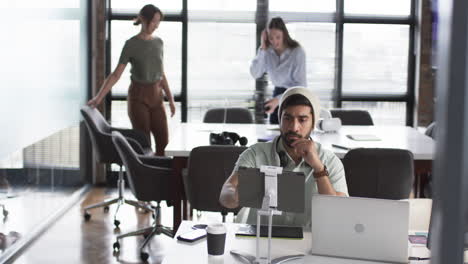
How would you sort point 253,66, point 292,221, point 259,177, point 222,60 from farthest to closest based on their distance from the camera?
point 222,60
point 253,66
point 292,221
point 259,177

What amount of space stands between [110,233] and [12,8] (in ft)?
6.13

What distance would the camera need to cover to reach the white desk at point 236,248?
7.38 feet

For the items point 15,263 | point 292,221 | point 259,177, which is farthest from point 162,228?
point 259,177

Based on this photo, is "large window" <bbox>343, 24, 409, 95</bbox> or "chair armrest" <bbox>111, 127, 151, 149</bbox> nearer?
"chair armrest" <bbox>111, 127, 151, 149</bbox>

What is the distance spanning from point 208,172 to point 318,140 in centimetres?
111

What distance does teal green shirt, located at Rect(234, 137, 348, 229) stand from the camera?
2.85m

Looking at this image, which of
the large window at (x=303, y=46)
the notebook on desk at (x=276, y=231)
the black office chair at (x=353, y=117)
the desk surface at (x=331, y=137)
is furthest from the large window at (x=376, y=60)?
the notebook on desk at (x=276, y=231)

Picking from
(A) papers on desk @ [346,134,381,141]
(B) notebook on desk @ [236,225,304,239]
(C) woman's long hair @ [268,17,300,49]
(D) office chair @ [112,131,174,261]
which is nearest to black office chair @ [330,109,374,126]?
(C) woman's long hair @ [268,17,300,49]

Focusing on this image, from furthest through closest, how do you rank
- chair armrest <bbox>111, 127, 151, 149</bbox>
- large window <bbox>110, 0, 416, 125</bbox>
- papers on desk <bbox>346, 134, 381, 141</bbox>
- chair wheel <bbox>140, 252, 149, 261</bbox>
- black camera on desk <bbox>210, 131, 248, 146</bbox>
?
1. large window <bbox>110, 0, 416, 125</bbox>
2. chair armrest <bbox>111, 127, 151, 149</bbox>
3. papers on desk <bbox>346, 134, 381, 141</bbox>
4. chair wheel <bbox>140, 252, 149, 261</bbox>
5. black camera on desk <bbox>210, 131, 248, 146</bbox>

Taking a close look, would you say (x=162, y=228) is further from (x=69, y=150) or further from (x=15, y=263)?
(x=69, y=150)

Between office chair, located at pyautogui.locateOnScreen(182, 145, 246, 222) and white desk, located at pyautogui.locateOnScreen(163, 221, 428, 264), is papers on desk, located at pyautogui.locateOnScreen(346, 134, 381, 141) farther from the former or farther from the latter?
white desk, located at pyautogui.locateOnScreen(163, 221, 428, 264)

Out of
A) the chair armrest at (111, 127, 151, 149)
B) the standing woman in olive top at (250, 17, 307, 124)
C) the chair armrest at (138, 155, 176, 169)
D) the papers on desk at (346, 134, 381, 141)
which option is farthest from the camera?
the chair armrest at (111, 127, 151, 149)

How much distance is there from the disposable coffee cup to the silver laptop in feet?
0.96

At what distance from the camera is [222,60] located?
7262mm
